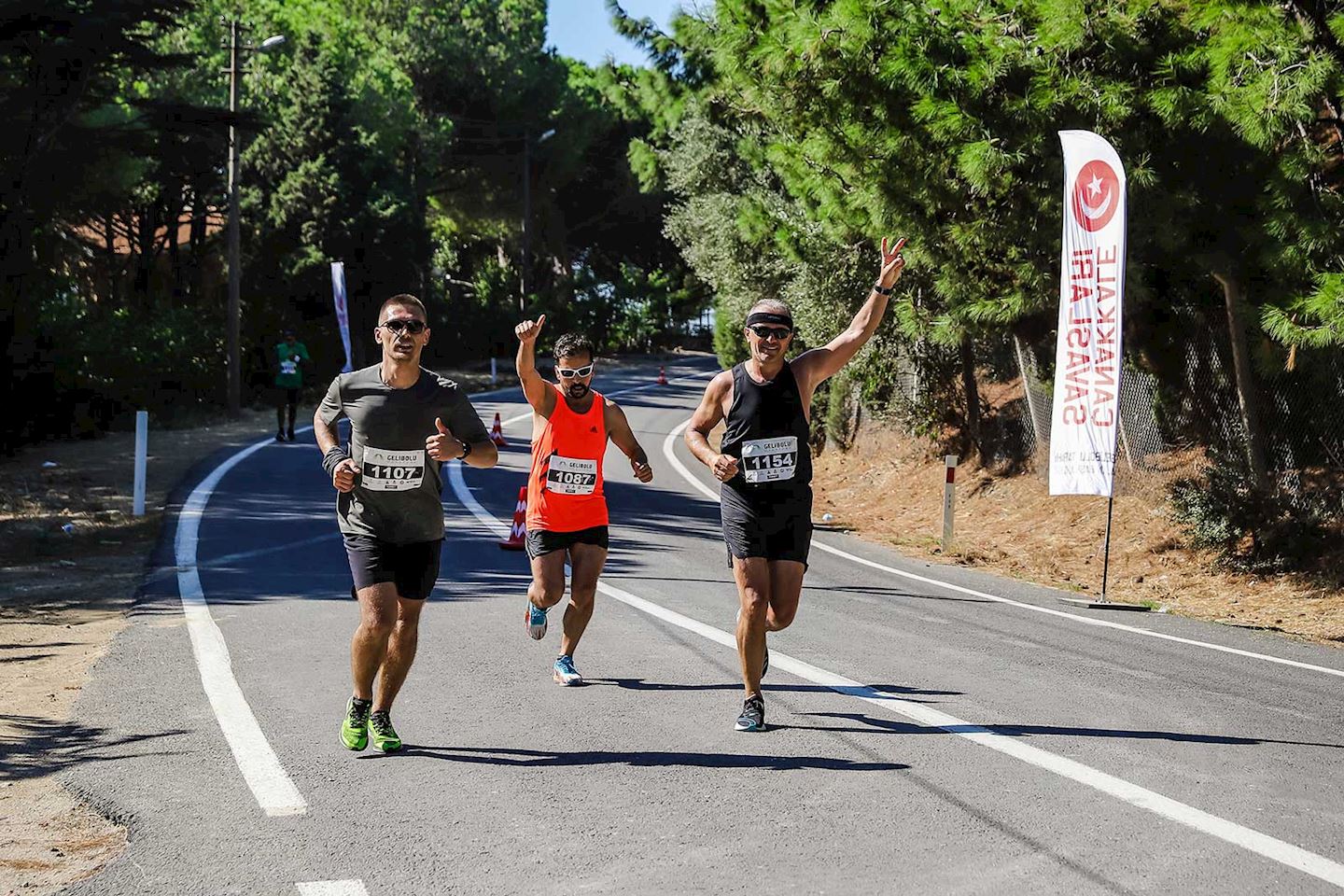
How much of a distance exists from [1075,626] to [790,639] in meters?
2.57

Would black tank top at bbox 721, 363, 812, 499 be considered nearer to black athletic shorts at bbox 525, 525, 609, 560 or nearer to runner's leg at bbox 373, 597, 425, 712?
black athletic shorts at bbox 525, 525, 609, 560

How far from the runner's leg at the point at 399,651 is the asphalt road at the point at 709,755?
31 centimetres

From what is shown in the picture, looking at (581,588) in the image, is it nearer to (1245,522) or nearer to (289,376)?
(1245,522)

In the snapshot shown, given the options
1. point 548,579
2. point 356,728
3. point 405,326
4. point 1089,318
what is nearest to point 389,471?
point 405,326

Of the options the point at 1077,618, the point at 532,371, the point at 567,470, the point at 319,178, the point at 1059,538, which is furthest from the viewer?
the point at 319,178

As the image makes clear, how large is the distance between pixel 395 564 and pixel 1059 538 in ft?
38.7

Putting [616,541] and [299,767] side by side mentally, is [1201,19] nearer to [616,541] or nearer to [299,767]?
[616,541]

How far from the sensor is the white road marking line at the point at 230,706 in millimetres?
5629

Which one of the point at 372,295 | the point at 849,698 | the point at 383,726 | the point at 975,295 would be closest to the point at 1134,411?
the point at 975,295

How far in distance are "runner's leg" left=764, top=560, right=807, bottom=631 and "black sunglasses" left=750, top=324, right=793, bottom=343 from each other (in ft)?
3.45

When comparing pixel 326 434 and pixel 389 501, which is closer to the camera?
pixel 389 501

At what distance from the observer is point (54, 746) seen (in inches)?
254

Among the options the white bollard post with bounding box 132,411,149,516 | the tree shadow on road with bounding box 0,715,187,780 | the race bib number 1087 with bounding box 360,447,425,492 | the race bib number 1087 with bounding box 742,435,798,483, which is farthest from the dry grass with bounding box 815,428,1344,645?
the tree shadow on road with bounding box 0,715,187,780

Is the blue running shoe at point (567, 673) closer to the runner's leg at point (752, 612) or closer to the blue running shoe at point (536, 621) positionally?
the blue running shoe at point (536, 621)
